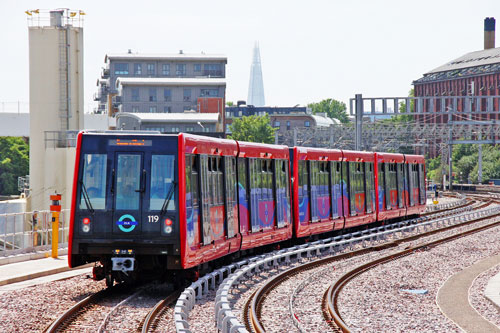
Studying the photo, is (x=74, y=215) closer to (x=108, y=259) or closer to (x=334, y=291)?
(x=108, y=259)

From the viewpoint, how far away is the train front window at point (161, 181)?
17.6 metres

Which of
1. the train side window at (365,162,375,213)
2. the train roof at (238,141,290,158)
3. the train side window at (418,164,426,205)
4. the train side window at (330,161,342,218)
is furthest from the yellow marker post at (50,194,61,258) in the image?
the train side window at (418,164,426,205)

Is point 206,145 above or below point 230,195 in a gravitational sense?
above

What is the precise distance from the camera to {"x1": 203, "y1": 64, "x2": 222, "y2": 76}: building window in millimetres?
126188

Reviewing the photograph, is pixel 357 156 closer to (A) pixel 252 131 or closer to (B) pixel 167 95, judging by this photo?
(B) pixel 167 95

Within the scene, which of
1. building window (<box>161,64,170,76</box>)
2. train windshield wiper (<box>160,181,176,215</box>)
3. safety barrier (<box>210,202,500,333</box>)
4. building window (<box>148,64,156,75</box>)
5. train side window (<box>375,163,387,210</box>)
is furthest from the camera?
building window (<box>148,64,156,75</box>)

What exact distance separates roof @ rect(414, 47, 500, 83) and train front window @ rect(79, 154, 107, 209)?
12502cm

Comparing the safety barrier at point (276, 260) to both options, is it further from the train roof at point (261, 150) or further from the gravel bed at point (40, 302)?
the gravel bed at point (40, 302)

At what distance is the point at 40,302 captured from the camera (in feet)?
55.6

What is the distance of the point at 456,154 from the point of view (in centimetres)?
12638

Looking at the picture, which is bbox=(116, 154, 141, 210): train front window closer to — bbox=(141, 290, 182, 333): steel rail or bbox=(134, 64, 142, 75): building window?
bbox=(141, 290, 182, 333): steel rail

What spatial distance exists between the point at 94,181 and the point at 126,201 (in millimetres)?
757

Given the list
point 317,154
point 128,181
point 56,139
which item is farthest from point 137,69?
point 128,181

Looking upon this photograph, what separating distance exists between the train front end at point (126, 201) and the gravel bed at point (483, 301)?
592 cm
